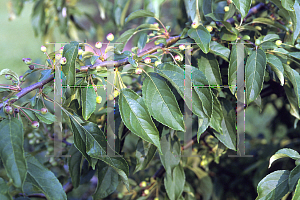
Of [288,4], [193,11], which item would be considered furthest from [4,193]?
[288,4]

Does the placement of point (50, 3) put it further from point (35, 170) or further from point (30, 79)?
point (35, 170)

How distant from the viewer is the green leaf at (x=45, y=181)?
0.55m

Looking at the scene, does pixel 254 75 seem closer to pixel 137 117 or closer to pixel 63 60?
pixel 137 117

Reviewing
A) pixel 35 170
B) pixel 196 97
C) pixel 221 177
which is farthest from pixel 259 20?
pixel 221 177

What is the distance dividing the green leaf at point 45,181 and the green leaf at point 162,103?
0.80 feet

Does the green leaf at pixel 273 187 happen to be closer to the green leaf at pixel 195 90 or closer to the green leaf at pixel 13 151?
the green leaf at pixel 195 90

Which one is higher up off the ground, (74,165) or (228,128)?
(228,128)

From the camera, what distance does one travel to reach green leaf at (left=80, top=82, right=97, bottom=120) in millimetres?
575

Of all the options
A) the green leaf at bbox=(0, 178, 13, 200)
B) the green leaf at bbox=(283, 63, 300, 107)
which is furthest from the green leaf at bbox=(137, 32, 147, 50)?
the green leaf at bbox=(0, 178, 13, 200)

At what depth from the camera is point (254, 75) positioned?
60 cm

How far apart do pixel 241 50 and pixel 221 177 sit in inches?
34.8

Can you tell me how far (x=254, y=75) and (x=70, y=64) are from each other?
15.6 inches

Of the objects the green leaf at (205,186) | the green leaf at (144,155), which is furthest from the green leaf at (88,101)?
the green leaf at (205,186)

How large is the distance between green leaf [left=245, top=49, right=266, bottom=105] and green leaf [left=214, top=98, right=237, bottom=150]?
12 cm
